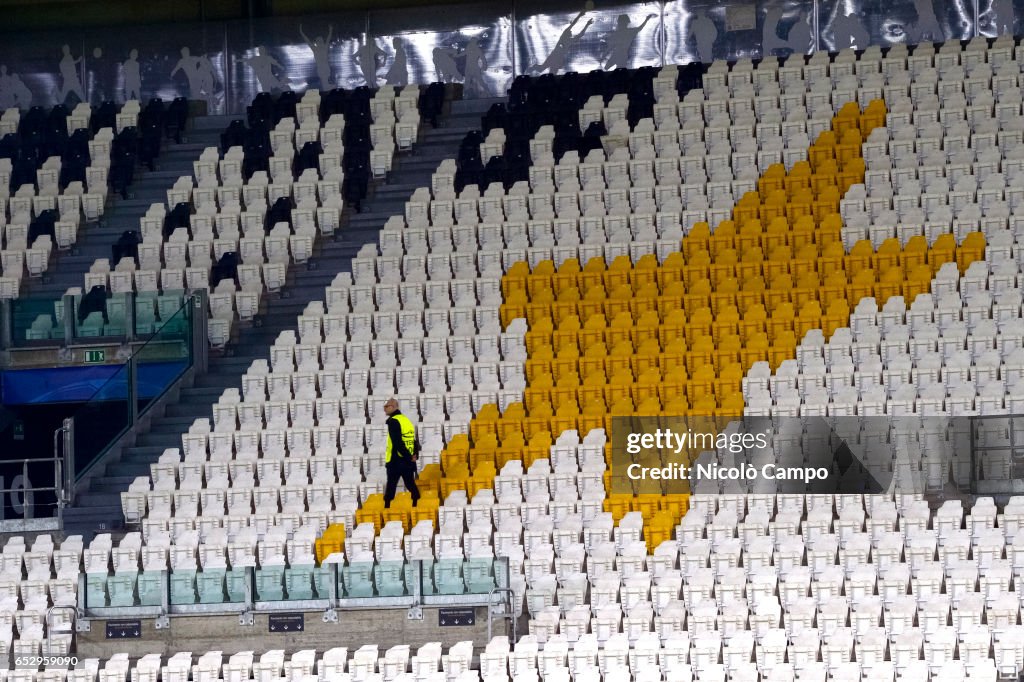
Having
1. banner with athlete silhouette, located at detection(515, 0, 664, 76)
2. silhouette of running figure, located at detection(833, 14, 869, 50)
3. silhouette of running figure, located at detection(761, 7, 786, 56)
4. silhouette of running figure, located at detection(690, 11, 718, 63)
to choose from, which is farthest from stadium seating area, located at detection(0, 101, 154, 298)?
silhouette of running figure, located at detection(833, 14, 869, 50)

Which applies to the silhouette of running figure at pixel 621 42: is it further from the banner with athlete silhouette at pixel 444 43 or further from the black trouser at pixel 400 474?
the black trouser at pixel 400 474

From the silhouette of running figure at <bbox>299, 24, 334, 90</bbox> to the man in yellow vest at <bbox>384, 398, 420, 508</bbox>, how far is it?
1017 centimetres

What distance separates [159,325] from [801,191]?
7656 mm

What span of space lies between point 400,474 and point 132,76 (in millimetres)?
11755

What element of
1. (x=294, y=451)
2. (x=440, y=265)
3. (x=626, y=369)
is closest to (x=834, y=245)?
(x=626, y=369)

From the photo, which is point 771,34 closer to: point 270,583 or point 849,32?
point 849,32

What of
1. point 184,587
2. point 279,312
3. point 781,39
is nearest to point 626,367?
point 279,312

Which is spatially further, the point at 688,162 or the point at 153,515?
the point at 688,162

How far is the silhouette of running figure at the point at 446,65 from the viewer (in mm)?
27984

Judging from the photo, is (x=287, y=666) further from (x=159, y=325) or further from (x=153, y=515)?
(x=159, y=325)

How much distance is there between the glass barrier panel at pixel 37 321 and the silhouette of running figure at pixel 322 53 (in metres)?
7.82

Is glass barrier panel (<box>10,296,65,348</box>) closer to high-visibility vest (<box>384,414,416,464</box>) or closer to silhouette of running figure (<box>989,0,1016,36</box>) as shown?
high-visibility vest (<box>384,414,416,464</box>)

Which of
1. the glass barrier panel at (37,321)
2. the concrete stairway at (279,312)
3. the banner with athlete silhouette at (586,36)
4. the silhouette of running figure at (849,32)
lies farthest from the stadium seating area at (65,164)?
the silhouette of running figure at (849,32)

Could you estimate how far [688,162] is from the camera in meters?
24.0
